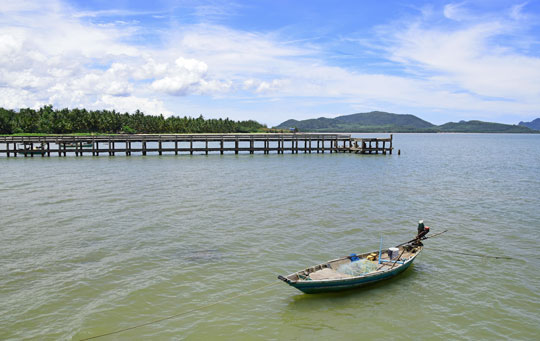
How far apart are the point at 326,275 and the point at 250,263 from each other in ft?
11.5

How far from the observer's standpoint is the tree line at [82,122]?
4670 inches

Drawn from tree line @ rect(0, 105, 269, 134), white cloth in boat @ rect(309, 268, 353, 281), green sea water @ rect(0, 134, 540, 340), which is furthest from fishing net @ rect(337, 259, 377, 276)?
tree line @ rect(0, 105, 269, 134)

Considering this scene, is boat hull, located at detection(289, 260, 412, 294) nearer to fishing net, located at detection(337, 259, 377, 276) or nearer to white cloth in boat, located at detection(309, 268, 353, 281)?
white cloth in boat, located at detection(309, 268, 353, 281)

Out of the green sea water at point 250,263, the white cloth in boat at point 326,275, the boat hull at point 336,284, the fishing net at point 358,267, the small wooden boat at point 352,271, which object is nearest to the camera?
the green sea water at point 250,263

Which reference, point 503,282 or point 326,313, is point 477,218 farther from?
point 326,313

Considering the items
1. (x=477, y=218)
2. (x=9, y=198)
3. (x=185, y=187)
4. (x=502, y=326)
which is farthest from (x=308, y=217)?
(x=9, y=198)

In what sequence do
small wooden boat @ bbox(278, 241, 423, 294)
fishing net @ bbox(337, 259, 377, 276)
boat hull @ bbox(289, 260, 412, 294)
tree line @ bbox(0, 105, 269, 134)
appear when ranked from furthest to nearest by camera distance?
1. tree line @ bbox(0, 105, 269, 134)
2. fishing net @ bbox(337, 259, 377, 276)
3. small wooden boat @ bbox(278, 241, 423, 294)
4. boat hull @ bbox(289, 260, 412, 294)

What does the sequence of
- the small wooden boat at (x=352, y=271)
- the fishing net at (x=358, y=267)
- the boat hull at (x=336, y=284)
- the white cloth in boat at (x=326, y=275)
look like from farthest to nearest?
the fishing net at (x=358, y=267), the white cloth in boat at (x=326, y=275), the small wooden boat at (x=352, y=271), the boat hull at (x=336, y=284)

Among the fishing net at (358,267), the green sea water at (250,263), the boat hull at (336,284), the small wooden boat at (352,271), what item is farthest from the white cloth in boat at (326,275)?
the green sea water at (250,263)

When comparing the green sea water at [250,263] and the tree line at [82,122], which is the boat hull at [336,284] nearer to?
the green sea water at [250,263]

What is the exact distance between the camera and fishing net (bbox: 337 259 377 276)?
531 inches

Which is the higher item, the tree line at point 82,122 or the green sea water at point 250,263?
the tree line at point 82,122

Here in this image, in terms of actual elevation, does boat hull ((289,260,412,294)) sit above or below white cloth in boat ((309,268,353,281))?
below

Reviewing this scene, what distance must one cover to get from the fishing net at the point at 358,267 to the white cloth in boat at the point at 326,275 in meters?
0.35
